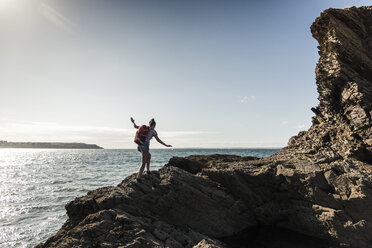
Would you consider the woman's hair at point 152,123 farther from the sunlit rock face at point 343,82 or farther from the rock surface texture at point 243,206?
the sunlit rock face at point 343,82

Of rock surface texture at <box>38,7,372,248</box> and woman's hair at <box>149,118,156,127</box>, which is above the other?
woman's hair at <box>149,118,156,127</box>

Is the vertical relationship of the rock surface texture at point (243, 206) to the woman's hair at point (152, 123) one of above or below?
below

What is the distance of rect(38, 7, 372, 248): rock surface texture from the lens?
7.79 meters

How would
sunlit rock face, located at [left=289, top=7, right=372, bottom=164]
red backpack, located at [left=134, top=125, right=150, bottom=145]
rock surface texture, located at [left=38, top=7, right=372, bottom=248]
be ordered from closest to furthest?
1. rock surface texture, located at [left=38, top=7, right=372, bottom=248]
2. red backpack, located at [left=134, top=125, right=150, bottom=145]
3. sunlit rock face, located at [left=289, top=7, right=372, bottom=164]

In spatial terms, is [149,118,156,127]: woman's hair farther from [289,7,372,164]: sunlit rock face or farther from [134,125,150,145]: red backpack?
[289,7,372,164]: sunlit rock face

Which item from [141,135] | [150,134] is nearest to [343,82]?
[150,134]

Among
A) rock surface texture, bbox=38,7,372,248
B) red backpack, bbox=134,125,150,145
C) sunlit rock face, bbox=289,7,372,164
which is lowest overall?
rock surface texture, bbox=38,7,372,248

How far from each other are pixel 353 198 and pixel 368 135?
261 inches

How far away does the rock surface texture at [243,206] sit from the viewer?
7785 millimetres

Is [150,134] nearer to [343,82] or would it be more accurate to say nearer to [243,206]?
[243,206]

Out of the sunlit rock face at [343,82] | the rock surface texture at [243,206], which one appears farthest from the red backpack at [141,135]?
the sunlit rock face at [343,82]

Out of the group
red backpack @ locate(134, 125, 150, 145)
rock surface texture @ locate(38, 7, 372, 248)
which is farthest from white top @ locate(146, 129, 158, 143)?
rock surface texture @ locate(38, 7, 372, 248)

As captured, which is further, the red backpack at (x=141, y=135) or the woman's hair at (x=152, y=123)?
the woman's hair at (x=152, y=123)

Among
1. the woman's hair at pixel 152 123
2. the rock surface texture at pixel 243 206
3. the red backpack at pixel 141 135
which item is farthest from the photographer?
the woman's hair at pixel 152 123
